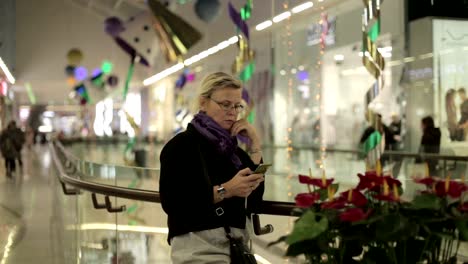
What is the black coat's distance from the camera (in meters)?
2.15

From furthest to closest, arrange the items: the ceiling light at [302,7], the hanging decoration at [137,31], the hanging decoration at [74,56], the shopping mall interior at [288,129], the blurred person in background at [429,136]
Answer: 1. the hanging decoration at [74,56]
2. the hanging decoration at [137,31]
3. the ceiling light at [302,7]
4. the blurred person in background at [429,136]
5. the shopping mall interior at [288,129]

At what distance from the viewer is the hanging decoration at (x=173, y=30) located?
1375cm

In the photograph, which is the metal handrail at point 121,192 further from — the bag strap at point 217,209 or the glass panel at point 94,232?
the bag strap at point 217,209

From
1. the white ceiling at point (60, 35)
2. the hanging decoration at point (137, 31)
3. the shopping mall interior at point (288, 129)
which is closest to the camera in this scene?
the shopping mall interior at point (288, 129)

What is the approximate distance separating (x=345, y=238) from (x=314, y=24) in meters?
15.0

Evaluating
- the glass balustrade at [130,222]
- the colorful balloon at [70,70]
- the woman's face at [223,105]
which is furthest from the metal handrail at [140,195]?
the colorful balloon at [70,70]

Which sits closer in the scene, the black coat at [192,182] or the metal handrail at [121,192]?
the black coat at [192,182]

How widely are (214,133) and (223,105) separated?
0.35 ft

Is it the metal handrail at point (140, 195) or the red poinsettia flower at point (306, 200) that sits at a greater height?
the red poinsettia flower at point (306, 200)

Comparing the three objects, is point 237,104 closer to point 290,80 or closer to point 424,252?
point 424,252

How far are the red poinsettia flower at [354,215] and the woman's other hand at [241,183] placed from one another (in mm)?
622

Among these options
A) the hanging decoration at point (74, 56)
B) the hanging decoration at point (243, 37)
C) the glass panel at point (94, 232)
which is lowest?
the glass panel at point (94, 232)

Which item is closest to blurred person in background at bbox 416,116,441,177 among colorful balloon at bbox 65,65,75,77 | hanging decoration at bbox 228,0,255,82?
hanging decoration at bbox 228,0,255,82

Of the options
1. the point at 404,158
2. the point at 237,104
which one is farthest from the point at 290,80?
the point at 237,104
